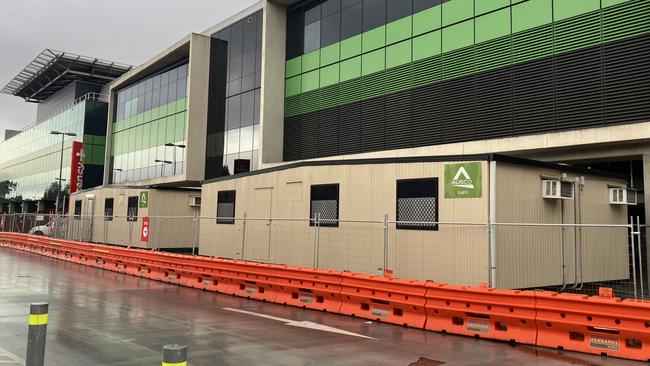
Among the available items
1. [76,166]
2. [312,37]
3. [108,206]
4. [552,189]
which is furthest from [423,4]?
[76,166]

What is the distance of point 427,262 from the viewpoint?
14719 mm

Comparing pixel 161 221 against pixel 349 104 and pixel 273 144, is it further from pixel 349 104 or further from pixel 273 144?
pixel 349 104

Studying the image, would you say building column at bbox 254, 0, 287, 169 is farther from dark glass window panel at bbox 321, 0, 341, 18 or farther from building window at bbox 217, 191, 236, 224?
building window at bbox 217, 191, 236, 224

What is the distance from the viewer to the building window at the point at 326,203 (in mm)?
17797

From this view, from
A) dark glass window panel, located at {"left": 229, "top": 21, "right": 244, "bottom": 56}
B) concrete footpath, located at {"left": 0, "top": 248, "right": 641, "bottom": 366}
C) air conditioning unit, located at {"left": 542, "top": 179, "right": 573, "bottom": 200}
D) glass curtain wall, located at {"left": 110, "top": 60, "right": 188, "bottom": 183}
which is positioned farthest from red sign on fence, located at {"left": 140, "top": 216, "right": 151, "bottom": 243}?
air conditioning unit, located at {"left": 542, "top": 179, "right": 573, "bottom": 200}

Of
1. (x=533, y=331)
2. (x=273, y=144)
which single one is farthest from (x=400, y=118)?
(x=533, y=331)

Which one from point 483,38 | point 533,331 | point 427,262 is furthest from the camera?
point 483,38

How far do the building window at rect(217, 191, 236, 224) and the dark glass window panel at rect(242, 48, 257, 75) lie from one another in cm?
1450

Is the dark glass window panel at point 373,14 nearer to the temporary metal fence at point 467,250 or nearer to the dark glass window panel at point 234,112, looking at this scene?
the dark glass window panel at point 234,112

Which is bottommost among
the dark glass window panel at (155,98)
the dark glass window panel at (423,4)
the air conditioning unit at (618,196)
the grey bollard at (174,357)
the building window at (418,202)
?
the grey bollard at (174,357)

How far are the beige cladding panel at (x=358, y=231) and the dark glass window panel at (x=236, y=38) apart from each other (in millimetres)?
17602

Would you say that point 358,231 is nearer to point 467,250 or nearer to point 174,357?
point 467,250

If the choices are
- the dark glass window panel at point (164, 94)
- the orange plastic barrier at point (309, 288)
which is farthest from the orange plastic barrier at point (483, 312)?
the dark glass window panel at point (164, 94)

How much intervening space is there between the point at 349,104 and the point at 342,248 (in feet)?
45.5
